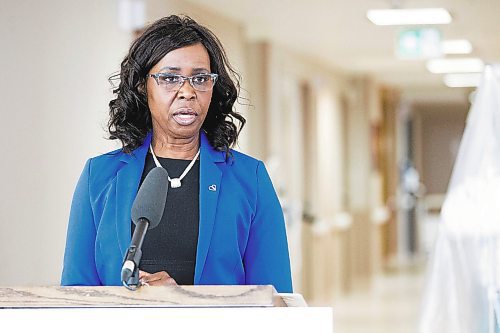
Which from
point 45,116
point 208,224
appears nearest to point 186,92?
point 208,224

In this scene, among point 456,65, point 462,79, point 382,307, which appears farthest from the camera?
point 462,79

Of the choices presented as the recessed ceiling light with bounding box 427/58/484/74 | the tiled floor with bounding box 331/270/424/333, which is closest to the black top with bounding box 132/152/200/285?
the tiled floor with bounding box 331/270/424/333

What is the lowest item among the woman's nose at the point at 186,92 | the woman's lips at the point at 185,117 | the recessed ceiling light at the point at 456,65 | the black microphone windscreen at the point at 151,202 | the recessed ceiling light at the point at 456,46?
the black microphone windscreen at the point at 151,202

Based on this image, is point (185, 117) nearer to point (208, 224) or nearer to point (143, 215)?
point (208, 224)

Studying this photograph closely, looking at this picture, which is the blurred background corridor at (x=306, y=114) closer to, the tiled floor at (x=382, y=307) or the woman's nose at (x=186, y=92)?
the tiled floor at (x=382, y=307)

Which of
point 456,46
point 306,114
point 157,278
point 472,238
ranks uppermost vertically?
point 456,46

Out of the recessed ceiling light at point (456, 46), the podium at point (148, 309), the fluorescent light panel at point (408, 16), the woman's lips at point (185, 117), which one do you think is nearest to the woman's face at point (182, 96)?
the woman's lips at point (185, 117)

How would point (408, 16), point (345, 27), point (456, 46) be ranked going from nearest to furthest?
point (408, 16) < point (345, 27) < point (456, 46)

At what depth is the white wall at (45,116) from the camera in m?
5.85

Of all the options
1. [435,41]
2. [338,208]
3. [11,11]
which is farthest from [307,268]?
[11,11]

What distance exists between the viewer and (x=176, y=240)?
2.38m

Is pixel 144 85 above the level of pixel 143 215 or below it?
above

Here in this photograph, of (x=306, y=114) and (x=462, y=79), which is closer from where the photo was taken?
(x=306, y=114)

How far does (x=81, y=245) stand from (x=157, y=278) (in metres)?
0.28
